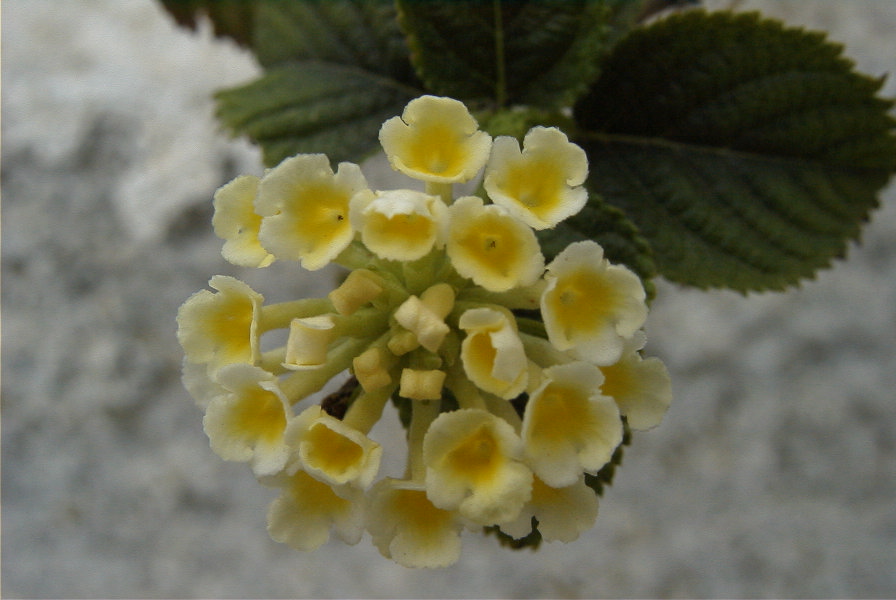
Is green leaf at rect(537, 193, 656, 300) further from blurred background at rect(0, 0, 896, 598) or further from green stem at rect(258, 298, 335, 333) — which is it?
blurred background at rect(0, 0, 896, 598)

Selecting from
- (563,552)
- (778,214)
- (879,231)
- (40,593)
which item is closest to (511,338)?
(778,214)

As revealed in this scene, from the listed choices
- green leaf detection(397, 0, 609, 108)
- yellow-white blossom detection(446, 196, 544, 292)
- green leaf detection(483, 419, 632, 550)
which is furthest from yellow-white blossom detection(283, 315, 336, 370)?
green leaf detection(397, 0, 609, 108)

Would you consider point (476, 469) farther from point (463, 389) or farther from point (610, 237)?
point (610, 237)

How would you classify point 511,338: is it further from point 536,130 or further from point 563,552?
point 563,552

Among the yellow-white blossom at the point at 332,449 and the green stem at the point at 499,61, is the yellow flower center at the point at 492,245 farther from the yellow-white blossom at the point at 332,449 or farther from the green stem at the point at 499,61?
the green stem at the point at 499,61

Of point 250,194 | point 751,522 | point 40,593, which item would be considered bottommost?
point 40,593

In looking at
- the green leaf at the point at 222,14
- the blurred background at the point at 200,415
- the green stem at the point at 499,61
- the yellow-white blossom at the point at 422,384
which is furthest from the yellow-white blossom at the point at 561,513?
the green leaf at the point at 222,14

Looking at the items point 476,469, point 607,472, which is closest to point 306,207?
point 476,469
